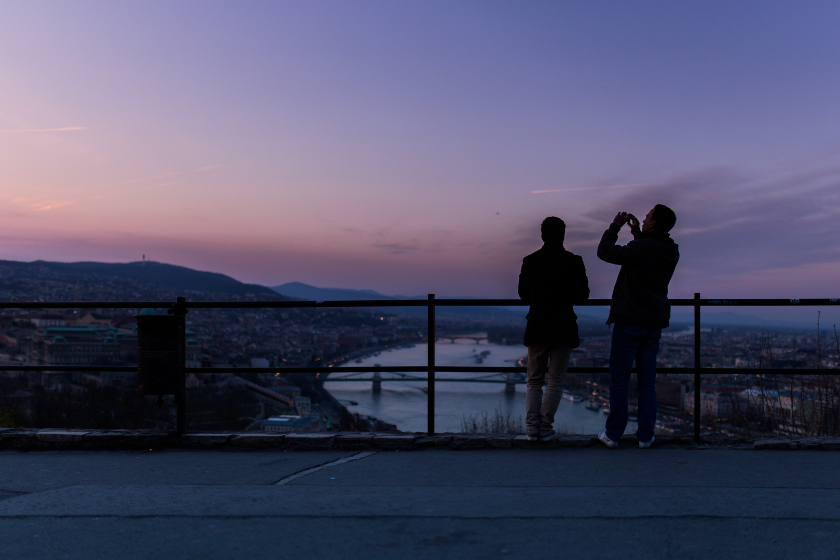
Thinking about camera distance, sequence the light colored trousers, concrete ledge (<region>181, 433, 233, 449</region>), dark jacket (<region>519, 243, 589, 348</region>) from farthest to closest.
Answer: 1. concrete ledge (<region>181, 433, 233, 449</region>)
2. the light colored trousers
3. dark jacket (<region>519, 243, 589, 348</region>)

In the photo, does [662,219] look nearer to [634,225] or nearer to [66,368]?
[634,225]

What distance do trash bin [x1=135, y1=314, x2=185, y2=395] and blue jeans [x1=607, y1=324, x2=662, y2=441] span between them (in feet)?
12.9

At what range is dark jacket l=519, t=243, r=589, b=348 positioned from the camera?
4941 millimetres

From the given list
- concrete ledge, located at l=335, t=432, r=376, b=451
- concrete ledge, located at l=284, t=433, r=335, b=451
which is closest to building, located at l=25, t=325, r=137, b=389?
concrete ledge, located at l=284, t=433, r=335, b=451

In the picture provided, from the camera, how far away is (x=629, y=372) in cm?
504

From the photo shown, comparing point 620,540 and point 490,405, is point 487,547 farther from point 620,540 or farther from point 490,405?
point 490,405

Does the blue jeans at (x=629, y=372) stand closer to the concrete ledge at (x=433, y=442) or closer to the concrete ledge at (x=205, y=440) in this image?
the concrete ledge at (x=433, y=442)

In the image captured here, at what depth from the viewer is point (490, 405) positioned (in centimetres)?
1187

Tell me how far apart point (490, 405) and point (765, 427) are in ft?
19.9

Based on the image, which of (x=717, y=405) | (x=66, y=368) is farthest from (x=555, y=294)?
(x=66, y=368)

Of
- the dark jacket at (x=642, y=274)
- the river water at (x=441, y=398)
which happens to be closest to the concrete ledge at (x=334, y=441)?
the dark jacket at (x=642, y=274)

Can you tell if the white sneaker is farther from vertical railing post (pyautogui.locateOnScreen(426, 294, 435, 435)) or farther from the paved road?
vertical railing post (pyautogui.locateOnScreen(426, 294, 435, 435))

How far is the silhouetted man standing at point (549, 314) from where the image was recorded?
4.95 m

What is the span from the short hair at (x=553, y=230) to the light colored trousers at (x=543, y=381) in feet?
2.98
